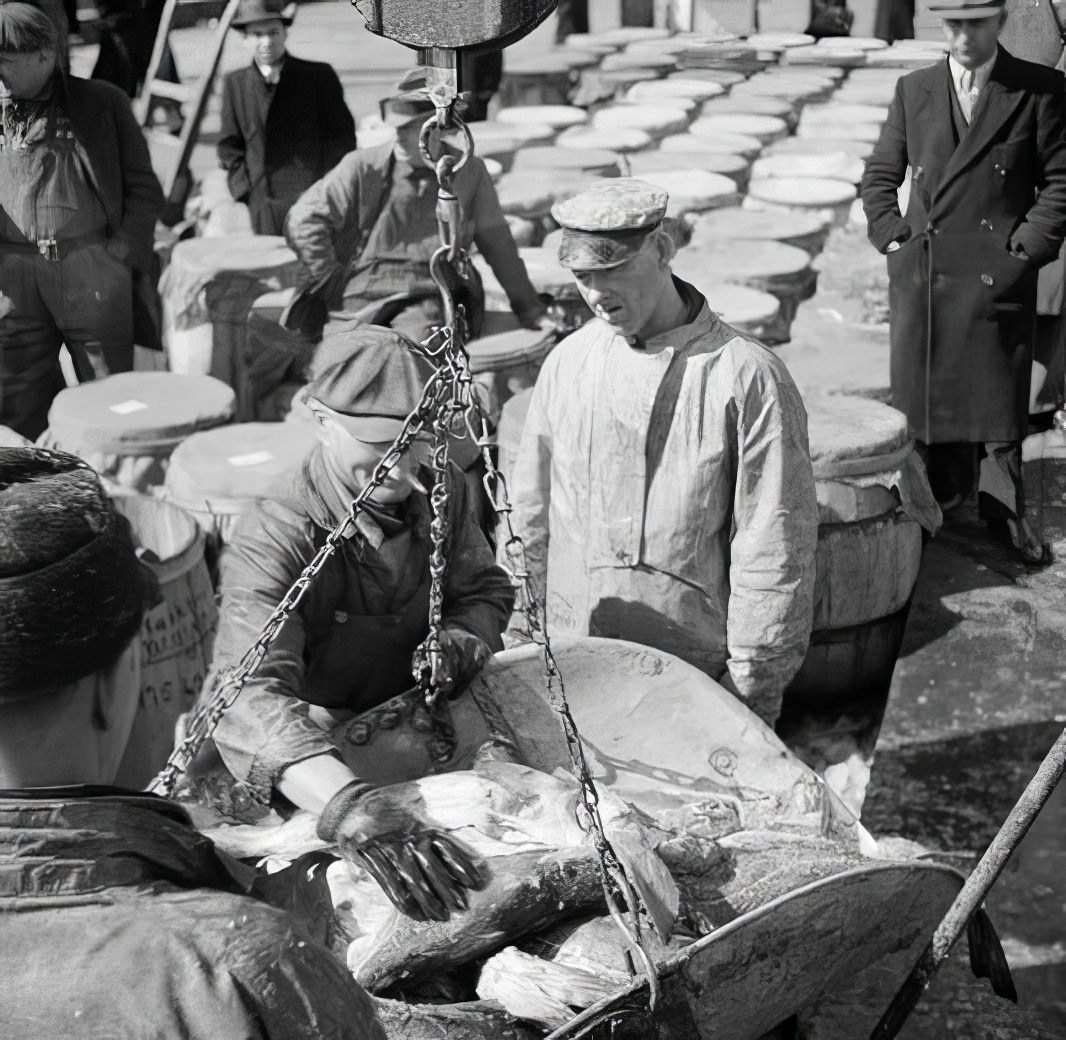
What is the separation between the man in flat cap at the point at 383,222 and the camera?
19.6 ft

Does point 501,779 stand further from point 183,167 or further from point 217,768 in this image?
point 183,167

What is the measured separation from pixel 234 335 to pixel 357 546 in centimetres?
362

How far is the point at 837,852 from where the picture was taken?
9.54ft

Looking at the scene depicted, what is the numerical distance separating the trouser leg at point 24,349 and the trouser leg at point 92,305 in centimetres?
5

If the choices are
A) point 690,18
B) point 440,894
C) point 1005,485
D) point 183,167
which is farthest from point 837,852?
point 690,18

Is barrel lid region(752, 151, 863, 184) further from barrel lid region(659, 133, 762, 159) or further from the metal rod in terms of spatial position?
the metal rod

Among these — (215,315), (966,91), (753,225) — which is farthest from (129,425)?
(753,225)

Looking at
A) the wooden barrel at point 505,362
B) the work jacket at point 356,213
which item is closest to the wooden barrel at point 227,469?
the wooden barrel at point 505,362

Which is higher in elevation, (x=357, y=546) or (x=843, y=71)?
(x=357, y=546)

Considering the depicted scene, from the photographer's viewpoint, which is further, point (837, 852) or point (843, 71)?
point (843, 71)

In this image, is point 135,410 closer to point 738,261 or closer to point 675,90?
point 738,261

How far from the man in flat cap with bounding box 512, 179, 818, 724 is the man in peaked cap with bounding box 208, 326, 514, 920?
538 mm

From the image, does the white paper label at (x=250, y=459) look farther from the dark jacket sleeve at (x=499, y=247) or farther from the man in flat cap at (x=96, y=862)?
the man in flat cap at (x=96, y=862)

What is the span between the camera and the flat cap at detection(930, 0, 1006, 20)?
16.6 feet
